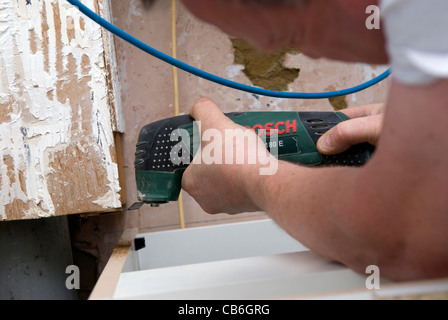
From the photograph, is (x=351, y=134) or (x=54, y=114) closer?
(x=351, y=134)

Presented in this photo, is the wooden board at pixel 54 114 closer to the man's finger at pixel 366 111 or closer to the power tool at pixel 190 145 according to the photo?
the power tool at pixel 190 145

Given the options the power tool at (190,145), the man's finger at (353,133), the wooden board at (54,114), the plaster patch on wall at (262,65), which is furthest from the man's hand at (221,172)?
the plaster patch on wall at (262,65)

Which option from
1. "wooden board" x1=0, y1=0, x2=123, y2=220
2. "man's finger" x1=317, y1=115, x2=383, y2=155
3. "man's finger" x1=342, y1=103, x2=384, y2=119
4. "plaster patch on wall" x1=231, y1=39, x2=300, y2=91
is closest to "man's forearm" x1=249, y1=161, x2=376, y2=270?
"man's finger" x1=317, y1=115, x2=383, y2=155

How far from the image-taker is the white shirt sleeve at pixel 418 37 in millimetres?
268

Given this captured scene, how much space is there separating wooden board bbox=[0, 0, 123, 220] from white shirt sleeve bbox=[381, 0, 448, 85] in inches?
29.7

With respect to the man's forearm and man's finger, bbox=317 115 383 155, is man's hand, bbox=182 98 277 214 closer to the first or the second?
the man's forearm

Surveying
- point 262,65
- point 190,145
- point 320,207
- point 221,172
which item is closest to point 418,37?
point 320,207

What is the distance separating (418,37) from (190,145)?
0.52m

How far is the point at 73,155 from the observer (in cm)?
92

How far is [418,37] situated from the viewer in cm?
28

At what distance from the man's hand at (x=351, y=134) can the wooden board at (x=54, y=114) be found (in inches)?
19.8

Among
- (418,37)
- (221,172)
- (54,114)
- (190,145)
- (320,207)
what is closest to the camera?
(418,37)

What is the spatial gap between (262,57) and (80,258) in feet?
2.80

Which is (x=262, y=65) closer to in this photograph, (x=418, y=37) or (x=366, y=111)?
(x=366, y=111)
